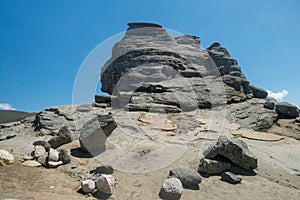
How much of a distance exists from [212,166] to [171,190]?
65.6 inches

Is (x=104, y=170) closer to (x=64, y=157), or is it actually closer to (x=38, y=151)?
(x=64, y=157)

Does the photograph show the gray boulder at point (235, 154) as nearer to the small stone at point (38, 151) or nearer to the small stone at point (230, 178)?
the small stone at point (230, 178)

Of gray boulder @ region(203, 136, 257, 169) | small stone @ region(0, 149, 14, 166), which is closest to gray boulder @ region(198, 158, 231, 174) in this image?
gray boulder @ region(203, 136, 257, 169)

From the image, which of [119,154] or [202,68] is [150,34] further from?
[119,154]

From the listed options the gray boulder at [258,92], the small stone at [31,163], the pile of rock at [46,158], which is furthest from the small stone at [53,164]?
the gray boulder at [258,92]

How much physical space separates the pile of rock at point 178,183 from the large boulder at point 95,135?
8.98 ft

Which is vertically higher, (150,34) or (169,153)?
(150,34)

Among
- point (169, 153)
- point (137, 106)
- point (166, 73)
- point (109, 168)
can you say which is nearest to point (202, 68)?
point (166, 73)

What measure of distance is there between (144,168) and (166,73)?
479 inches

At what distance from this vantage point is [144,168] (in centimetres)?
546

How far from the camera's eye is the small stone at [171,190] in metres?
4.18

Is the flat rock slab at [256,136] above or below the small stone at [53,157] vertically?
above

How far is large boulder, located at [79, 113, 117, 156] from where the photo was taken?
6535 mm

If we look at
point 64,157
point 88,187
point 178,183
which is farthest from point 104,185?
point 64,157
